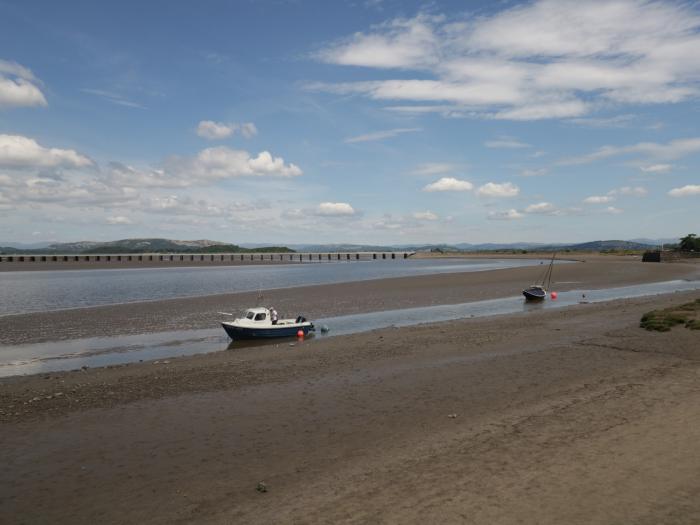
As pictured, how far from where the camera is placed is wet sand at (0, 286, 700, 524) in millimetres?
7523

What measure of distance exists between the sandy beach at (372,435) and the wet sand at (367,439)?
4cm

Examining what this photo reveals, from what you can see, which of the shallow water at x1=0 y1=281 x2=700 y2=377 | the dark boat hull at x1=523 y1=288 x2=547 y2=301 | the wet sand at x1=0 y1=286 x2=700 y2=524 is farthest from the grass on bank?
the dark boat hull at x1=523 y1=288 x2=547 y2=301

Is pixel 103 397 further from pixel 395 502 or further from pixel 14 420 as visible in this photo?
pixel 395 502

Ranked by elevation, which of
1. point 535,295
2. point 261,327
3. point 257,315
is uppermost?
point 257,315

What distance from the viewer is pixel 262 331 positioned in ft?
81.5

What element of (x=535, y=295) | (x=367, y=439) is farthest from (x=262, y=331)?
(x=535, y=295)

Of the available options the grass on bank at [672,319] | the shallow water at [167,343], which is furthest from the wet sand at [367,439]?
the grass on bank at [672,319]

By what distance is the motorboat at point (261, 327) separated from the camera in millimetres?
24328

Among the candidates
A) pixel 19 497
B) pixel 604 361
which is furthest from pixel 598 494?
pixel 604 361

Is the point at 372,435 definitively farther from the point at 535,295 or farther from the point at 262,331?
the point at 535,295

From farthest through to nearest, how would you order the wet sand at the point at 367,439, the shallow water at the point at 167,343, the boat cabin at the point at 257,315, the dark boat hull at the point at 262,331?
the boat cabin at the point at 257,315, the dark boat hull at the point at 262,331, the shallow water at the point at 167,343, the wet sand at the point at 367,439

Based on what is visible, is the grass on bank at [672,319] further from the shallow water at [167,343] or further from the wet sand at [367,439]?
the shallow water at [167,343]

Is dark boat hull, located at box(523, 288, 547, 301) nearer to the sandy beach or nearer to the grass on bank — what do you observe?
the grass on bank

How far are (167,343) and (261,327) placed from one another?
14.0 feet
